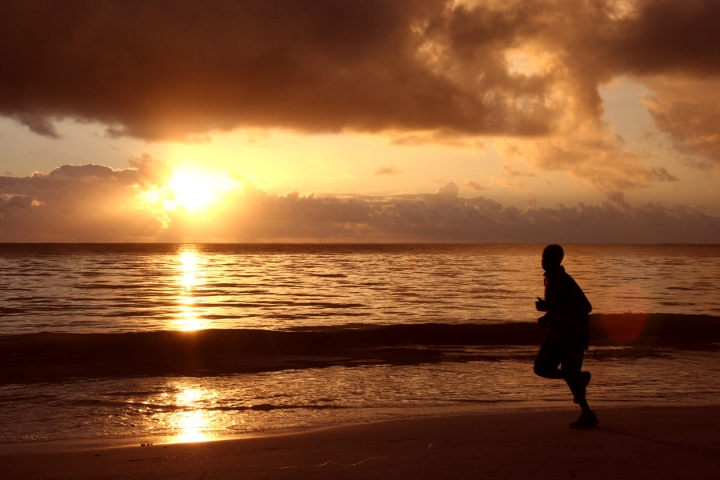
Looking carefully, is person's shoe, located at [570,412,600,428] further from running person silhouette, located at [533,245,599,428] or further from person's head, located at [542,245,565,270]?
person's head, located at [542,245,565,270]

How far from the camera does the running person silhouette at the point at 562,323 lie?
6.08m

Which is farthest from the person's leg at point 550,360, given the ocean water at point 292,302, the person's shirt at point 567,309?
the ocean water at point 292,302

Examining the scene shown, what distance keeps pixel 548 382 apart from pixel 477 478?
239 inches

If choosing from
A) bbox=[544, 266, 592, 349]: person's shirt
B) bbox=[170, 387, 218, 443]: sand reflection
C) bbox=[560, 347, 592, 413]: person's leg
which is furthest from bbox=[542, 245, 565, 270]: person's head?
bbox=[170, 387, 218, 443]: sand reflection

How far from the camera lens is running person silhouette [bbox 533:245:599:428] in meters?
6.08

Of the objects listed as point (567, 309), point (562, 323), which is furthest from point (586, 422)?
point (567, 309)

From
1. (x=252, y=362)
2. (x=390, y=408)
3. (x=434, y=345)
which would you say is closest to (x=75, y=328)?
(x=252, y=362)

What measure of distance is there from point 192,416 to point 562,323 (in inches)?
207

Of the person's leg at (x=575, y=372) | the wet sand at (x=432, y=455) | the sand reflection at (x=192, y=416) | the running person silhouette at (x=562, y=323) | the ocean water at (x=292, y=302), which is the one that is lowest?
the ocean water at (x=292, y=302)

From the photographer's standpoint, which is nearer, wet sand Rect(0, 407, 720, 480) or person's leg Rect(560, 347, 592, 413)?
wet sand Rect(0, 407, 720, 480)

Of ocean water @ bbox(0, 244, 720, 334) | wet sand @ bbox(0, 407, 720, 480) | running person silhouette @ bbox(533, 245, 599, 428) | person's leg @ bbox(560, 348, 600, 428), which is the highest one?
running person silhouette @ bbox(533, 245, 599, 428)

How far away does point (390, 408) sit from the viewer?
28.5 feet

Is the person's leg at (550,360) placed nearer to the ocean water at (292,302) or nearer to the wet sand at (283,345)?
the wet sand at (283,345)

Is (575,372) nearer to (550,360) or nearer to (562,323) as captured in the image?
(550,360)
